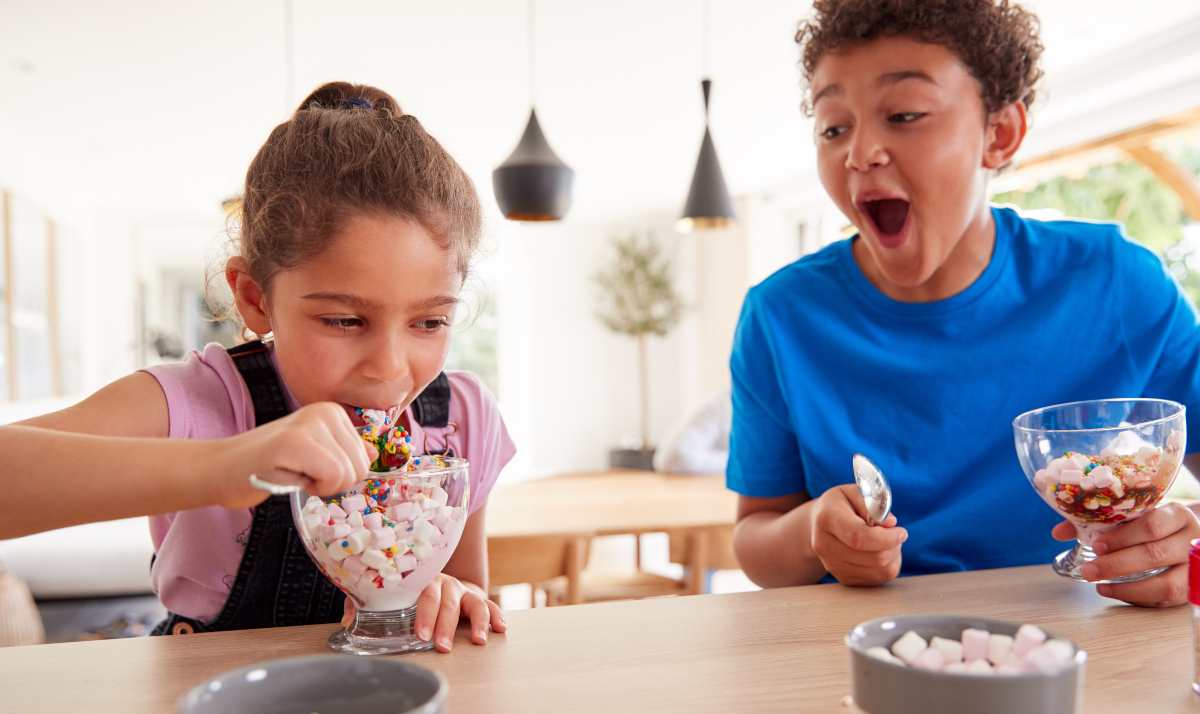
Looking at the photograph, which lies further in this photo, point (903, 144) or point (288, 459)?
point (903, 144)

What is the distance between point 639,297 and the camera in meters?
9.16

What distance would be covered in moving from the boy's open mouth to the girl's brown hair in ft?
1.86

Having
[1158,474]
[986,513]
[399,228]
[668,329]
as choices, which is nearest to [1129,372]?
[986,513]

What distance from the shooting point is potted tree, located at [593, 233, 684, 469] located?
29.7 feet

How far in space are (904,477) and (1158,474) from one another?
400 mm

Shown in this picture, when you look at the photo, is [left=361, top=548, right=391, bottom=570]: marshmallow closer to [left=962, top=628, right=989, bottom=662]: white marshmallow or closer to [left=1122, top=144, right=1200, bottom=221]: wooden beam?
[left=962, top=628, right=989, bottom=662]: white marshmallow

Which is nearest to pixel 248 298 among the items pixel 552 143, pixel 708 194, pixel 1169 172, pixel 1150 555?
pixel 1150 555

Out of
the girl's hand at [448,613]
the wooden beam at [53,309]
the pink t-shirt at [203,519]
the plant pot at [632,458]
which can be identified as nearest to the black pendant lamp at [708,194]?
the pink t-shirt at [203,519]

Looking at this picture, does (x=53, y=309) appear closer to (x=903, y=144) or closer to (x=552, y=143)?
(x=552, y=143)

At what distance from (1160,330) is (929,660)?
95 cm

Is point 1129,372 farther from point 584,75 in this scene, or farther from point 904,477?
point 584,75

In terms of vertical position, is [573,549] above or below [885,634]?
below

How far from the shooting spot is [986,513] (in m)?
1.30

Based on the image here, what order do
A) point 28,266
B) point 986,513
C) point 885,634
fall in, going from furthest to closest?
point 28,266 < point 986,513 < point 885,634
